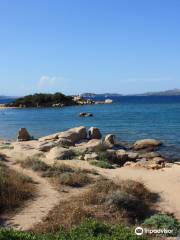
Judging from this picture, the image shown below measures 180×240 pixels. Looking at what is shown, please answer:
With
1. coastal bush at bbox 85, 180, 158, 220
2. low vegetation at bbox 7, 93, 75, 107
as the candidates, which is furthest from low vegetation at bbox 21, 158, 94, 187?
low vegetation at bbox 7, 93, 75, 107

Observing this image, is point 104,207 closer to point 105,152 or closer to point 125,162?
point 125,162

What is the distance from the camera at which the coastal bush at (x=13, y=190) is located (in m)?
14.8

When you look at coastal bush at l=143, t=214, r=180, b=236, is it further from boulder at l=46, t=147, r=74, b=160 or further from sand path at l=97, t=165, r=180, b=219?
boulder at l=46, t=147, r=74, b=160

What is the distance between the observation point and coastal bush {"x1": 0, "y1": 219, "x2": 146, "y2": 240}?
32.8ft

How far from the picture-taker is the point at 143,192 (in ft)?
56.5

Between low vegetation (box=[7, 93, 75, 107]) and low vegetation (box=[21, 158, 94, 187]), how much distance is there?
301 ft

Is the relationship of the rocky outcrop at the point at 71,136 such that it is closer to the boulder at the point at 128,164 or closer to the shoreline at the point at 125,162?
the shoreline at the point at 125,162

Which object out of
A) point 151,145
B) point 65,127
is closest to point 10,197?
point 151,145

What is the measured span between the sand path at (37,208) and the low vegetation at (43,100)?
3769 inches

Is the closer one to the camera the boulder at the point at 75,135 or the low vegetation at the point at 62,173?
the low vegetation at the point at 62,173

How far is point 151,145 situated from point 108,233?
24.8m

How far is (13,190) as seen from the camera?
15688 mm

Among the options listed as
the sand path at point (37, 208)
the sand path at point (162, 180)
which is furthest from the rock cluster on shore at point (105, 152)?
the sand path at point (37, 208)

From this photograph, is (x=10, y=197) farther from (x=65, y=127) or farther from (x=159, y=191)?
(x=65, y=127)
